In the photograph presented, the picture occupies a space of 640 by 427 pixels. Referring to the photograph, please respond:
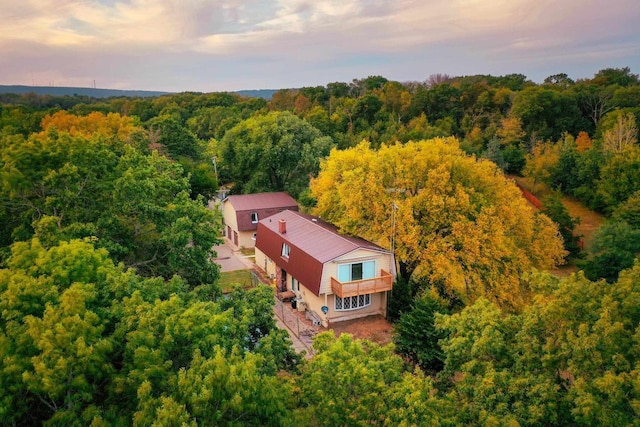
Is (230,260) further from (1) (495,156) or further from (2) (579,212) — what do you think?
(2) (579,212)

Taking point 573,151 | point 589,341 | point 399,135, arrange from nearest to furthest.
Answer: point 589,341 < point 573,151 < point 399,135

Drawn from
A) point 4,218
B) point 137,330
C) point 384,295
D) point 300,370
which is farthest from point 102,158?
point 384,295

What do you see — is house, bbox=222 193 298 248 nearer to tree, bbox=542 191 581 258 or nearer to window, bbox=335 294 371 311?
window, bbox=335 294 371 311

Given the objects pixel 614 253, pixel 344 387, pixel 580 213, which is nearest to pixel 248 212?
pixel 614 253

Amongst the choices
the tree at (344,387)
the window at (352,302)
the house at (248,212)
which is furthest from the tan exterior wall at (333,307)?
the tree at (344,387)

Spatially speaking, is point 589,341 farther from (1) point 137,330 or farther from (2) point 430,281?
(2) point 430,281

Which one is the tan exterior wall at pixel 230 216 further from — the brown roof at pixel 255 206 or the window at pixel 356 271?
the window at pixel 356 271
